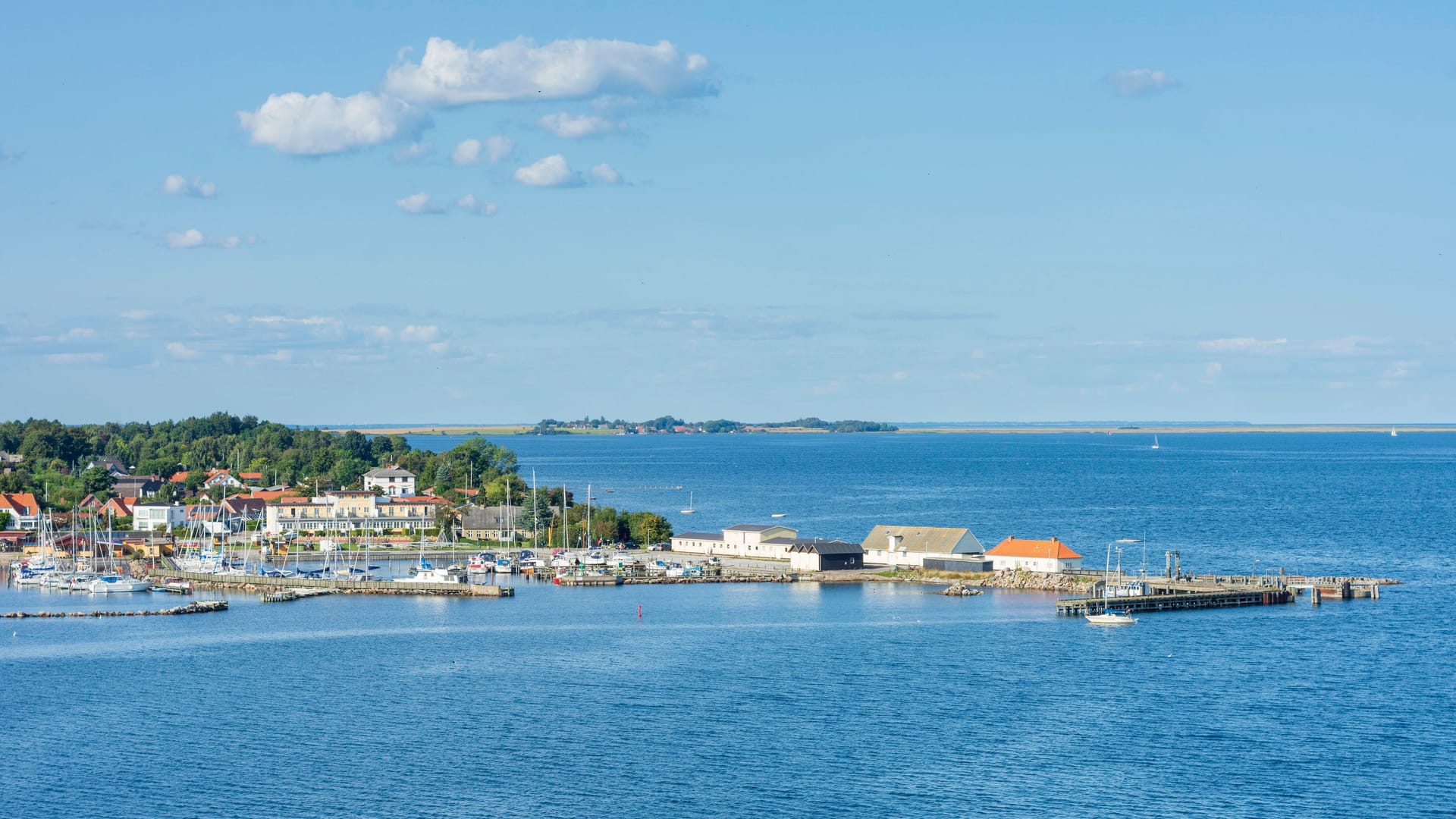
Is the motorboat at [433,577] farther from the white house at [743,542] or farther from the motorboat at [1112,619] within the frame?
the motorboat at [1112,619]

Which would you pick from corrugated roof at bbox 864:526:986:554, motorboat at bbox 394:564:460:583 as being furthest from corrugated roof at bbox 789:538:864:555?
motorboat at bbox 394:564:460:583

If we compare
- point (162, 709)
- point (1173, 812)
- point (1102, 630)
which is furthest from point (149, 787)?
point (1102, 630)

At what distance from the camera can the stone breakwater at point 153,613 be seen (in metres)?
79.7

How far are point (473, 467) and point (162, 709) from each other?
100 meters

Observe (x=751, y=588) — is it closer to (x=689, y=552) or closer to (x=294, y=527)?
(x=689, y=552)

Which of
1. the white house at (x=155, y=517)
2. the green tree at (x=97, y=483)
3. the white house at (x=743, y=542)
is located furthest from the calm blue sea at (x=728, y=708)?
the green tree at (x=97, y=483)

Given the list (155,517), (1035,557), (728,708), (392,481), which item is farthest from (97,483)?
(728,708)

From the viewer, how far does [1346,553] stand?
104750 mm

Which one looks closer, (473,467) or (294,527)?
(294,527)

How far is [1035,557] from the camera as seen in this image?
89.4 m

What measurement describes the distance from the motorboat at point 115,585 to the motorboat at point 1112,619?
56.9 meters

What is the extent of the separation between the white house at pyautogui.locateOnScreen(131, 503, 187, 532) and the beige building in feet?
28.1

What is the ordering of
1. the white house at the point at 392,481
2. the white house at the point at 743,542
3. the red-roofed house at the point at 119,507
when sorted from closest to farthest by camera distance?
1. the white house at the point at 743,542
2. the red-roofed house at the point at 119,507
3. the white house at the point at 392,481

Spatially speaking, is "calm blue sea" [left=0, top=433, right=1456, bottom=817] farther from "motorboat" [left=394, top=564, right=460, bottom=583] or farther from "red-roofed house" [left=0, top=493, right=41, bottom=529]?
"red-roofed house" [left=0, top=493, right=41, bottom=529]
